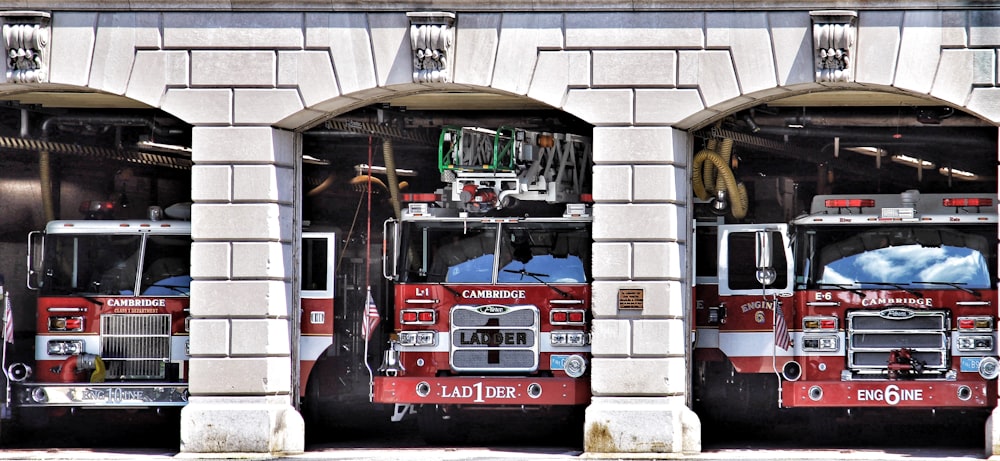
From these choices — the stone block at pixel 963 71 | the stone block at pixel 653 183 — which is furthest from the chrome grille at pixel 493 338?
the stone block at pixel 963 71

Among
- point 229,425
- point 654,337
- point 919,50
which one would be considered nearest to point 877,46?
point 919,50

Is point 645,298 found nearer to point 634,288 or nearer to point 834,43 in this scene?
point 634,288

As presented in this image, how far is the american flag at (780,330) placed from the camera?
16.4 meters

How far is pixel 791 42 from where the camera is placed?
1494 centimetres

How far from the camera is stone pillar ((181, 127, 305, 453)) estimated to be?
15508mm

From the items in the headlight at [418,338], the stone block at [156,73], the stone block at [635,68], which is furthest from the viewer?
the headlight at [418,338]

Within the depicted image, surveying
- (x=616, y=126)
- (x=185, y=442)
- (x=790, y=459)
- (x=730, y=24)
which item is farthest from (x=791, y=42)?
(x=185, y=442)

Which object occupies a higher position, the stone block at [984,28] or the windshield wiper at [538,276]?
the stone block at [984,28]

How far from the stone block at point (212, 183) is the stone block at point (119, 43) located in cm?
127

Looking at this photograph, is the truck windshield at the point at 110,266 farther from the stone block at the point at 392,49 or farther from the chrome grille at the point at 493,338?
the stone block at the point at 392,49

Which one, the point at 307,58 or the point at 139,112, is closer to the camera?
the point at 307,58

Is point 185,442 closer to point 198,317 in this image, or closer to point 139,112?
point 198,317

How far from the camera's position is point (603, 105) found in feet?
50.0

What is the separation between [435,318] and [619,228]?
266 centimetres
